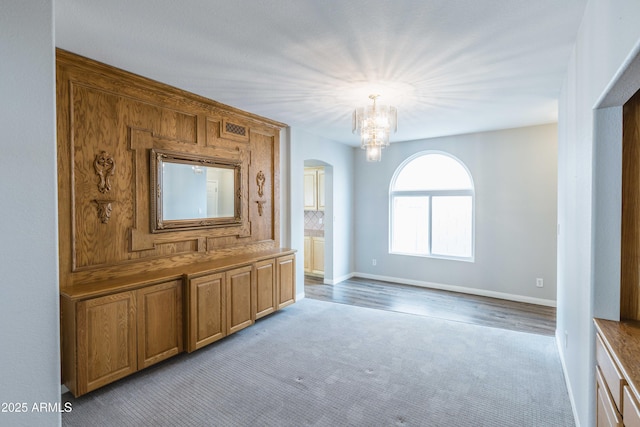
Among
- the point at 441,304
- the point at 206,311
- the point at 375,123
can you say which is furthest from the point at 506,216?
the point at 206,311

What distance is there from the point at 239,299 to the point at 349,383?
5.04ft

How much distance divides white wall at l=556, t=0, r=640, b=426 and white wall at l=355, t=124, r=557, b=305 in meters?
2.90

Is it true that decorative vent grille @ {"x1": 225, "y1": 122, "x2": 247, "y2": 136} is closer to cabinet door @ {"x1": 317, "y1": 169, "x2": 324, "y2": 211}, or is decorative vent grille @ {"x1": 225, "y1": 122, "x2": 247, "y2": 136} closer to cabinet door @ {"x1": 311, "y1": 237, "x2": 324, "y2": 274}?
cabinet door @ {"x1": 317, "y1": 169, "x2": 324, "y2": 211}

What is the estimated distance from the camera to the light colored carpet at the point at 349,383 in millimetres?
2221

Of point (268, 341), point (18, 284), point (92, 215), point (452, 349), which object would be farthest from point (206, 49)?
point (452, 349)

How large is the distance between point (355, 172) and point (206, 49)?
4455mm

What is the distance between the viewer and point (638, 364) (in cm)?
124

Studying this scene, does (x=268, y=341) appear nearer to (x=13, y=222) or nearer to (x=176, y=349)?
(x=176, y=349)

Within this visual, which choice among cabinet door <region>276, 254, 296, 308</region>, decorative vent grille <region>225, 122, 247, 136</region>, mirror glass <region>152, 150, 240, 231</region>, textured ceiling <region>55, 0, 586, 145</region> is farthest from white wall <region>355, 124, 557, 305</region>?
mirror glass <region>152, 150, 240, 231</region>

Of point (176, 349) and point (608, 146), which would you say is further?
point (176, 349)

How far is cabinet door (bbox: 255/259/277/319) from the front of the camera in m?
3.81

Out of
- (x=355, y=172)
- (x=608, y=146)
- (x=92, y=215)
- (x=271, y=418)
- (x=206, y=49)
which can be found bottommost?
(x=271, y=418)

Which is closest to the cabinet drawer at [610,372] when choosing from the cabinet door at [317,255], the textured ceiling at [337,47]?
the textured ceiling at [337,47]

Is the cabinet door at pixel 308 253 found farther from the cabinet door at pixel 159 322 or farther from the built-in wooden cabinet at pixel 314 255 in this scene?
the cabinet door at pixel 159 322
